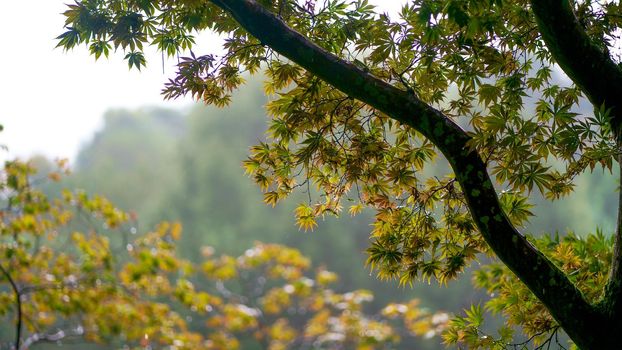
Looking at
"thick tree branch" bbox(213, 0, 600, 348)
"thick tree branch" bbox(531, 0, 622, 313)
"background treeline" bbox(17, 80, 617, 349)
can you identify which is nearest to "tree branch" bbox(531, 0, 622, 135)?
"thick tree branch" bbox(531, 0, 622, 313)

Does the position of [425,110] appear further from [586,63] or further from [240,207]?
[240,207]

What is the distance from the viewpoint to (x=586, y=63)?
185 cm

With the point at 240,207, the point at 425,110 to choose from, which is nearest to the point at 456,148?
the point at 425,110

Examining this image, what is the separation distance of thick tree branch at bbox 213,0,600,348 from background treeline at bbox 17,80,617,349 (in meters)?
12.0

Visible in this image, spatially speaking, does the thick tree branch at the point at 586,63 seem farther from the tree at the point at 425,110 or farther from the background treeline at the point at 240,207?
the background treeline at the point at 240,207

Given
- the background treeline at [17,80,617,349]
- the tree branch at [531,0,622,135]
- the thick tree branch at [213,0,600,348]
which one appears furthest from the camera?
the background treeline at [17,80,617,349]

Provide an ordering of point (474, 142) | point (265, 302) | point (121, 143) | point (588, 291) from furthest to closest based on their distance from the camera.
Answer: point (121, 143)
point (265, 302)
point (588, 291)
point (474, 142)

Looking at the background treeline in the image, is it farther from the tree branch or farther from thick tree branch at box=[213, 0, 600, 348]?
the tree branch

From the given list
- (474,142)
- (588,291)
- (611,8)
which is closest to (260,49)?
(474,142)

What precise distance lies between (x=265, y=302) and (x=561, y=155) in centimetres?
733

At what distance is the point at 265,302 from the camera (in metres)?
8.93

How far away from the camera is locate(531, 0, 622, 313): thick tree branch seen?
5.79 ft

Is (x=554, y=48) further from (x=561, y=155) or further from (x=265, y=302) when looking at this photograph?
(x=265, y=302)

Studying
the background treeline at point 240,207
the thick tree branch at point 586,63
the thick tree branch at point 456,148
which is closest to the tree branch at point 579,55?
the thick tree branch at point 586,63
